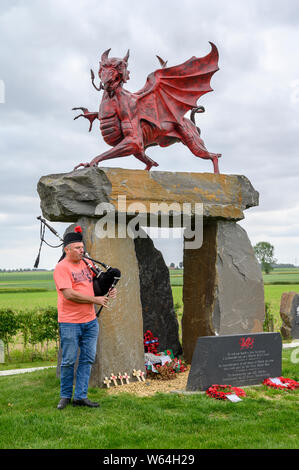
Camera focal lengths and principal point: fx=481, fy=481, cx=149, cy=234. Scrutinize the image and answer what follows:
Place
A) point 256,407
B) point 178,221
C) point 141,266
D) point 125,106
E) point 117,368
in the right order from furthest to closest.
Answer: point 141,266, point 178,221, point 125,106, point 117,368, point 256,407

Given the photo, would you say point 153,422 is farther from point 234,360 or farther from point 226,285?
point 226,285

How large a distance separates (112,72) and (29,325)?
5688 mm

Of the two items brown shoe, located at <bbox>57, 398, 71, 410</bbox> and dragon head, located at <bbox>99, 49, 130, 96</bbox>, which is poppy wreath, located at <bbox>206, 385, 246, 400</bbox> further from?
dragon head, located at <bbox>99, 49, 130, 96</bbox>

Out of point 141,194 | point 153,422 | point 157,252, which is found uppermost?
point 141,194

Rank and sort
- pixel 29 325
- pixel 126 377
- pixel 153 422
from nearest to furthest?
1. pixel 153 422
2. pixel 126 377
3. pixel 29 325

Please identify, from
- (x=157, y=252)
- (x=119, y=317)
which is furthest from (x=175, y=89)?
(x=119, y=317)

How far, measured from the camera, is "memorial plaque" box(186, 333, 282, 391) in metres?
5.46

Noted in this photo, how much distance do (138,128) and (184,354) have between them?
3659 mm

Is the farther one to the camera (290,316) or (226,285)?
(290,316)

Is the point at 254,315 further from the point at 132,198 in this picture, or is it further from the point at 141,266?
the point at 132,198

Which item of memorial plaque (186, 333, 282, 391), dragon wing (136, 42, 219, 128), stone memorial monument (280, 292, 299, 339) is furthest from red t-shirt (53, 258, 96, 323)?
stone memorial monument (280, 292, 299, 339)

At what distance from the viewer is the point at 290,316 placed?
12.4m

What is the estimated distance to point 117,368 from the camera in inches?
242
